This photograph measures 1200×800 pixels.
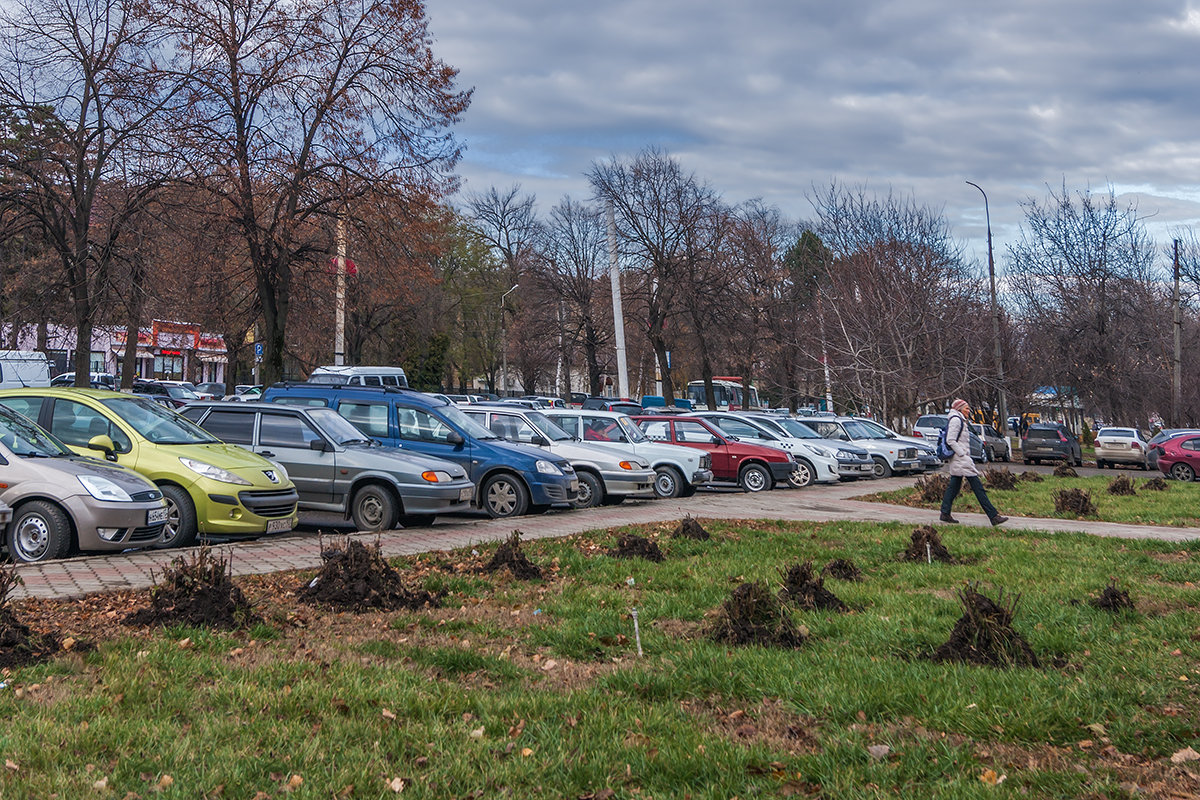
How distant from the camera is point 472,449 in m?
14.9

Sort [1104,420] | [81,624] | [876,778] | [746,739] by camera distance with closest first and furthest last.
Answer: [876,778] → [746,739] → [81,624] → [1104,420]

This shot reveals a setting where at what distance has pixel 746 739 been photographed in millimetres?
4613

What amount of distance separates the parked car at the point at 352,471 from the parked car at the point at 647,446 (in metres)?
6.18

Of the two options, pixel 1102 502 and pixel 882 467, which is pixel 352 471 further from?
pixel 882 467

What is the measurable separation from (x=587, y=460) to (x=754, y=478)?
5.97 metres

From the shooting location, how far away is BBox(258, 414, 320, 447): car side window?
13484mm

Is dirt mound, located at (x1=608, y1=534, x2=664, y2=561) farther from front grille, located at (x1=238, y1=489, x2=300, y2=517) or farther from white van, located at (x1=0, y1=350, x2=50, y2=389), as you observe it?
white van, located at (x1=0, y1=350, x2=50, y2=389)

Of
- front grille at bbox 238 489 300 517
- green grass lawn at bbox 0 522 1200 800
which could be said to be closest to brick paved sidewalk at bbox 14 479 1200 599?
front grille at bbox 238 489 300 517

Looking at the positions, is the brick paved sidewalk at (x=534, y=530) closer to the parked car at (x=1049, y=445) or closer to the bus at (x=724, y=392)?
the parked car at (x=1049, y=445)

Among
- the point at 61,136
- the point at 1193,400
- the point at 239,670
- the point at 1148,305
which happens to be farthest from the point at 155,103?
the point at 1193,400

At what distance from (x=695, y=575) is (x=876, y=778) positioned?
5.10 metres

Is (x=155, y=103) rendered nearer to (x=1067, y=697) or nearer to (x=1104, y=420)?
(x=1067, y=697)

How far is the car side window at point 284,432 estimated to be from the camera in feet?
44.2

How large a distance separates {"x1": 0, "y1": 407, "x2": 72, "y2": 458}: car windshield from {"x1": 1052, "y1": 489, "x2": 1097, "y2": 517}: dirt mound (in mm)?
14562
